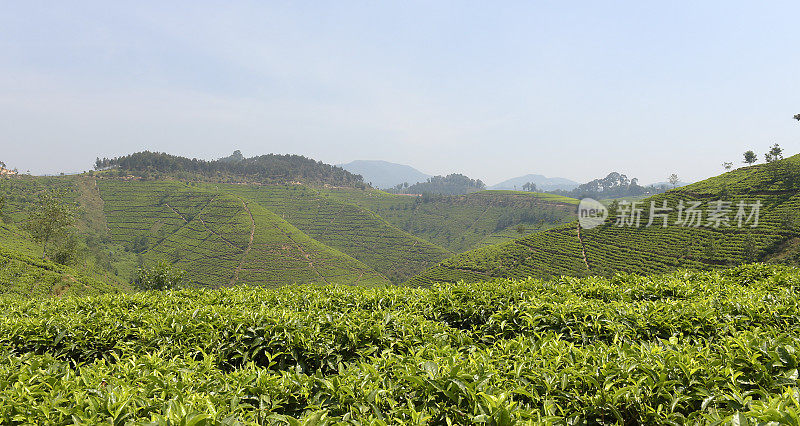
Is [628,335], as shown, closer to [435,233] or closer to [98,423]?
[98,423]

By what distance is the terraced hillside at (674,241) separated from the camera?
3925cm

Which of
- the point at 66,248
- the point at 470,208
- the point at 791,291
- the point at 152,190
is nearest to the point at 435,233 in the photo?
the point at 470,208

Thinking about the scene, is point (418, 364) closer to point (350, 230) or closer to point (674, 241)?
point (674, 241)

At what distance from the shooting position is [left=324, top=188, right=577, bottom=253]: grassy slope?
116119 mm

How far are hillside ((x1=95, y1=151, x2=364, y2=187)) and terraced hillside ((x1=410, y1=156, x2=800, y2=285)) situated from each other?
97374mm

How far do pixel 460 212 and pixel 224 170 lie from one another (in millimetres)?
92343

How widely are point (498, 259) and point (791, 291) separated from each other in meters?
55.9

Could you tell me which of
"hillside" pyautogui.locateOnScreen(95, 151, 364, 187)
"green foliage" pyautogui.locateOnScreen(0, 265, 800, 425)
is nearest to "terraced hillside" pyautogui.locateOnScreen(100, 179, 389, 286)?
"hillside" pyautogui.locateOnScreen(95, 151, 364, 187)

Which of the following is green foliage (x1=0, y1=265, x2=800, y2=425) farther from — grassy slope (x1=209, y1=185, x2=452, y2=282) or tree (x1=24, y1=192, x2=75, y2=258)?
grassy slope (x1=209, y1=185, x2=452, y2=282)

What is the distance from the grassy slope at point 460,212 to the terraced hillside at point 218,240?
4486 cm

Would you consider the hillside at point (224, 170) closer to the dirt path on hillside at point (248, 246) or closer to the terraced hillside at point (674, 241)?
the dirt path on hillside at point (248, 246)

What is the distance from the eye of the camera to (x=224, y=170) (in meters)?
132

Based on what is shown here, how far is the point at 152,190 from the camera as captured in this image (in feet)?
323

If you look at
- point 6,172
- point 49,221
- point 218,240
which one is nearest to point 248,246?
point 218,240
